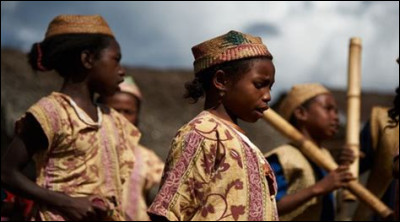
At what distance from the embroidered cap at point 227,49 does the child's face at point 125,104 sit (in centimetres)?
335

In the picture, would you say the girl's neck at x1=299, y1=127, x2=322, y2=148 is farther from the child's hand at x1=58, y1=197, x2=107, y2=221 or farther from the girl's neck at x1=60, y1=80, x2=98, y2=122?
the child's hand at x1=58, y1=197, x2=107, y2=221

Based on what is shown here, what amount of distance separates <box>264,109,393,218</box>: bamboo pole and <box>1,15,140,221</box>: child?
1647 millimetres

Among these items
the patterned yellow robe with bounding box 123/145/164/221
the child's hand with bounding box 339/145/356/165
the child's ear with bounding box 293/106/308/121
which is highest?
the child's ear with bounding box 293/106/308/121

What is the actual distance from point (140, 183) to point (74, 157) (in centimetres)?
201

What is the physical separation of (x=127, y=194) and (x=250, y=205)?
3159mm

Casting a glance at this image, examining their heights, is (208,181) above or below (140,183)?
above

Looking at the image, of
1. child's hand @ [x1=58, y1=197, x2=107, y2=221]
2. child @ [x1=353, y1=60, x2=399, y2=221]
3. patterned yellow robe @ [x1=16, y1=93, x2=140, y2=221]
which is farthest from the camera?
child @ [x1=353, y1=60, x2=399, y2=221]

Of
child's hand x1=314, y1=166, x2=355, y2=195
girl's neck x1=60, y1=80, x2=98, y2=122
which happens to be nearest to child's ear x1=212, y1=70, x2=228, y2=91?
girl's neck x1=60, y1=80, x2=98, y2=122

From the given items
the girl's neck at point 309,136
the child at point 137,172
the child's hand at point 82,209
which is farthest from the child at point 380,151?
the child's hand at point 82,209

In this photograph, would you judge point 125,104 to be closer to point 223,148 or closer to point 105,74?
point 105,74

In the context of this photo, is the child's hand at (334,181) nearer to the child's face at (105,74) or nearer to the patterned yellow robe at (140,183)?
the patterned yellow robe at (140,183)

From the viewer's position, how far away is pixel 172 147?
396 cm

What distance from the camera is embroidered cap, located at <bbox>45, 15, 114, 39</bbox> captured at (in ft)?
18.1

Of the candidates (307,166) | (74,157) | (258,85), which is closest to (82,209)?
(74,157)
